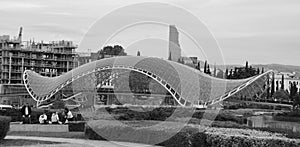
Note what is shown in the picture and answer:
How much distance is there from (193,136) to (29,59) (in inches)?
4086

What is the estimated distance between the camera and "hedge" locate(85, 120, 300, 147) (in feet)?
53.2

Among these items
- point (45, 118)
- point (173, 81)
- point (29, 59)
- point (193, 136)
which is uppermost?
point (29, 59)

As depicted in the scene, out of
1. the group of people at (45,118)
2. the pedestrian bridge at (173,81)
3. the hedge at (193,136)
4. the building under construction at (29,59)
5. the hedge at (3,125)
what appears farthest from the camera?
the building under construction at (29,59)

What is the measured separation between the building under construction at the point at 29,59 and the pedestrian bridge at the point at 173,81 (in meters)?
35.1

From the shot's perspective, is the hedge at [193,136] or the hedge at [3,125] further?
the hedge at [3,125]

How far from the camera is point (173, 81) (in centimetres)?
6669

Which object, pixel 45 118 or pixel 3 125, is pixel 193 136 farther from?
pixel 45 118

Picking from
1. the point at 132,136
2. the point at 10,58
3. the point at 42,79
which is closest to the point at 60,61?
the point at 10,58

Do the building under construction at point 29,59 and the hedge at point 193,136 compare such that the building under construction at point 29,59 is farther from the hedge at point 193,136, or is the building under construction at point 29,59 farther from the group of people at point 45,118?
the hedge at point 193,136

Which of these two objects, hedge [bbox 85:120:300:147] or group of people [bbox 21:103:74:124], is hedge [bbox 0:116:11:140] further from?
group of people [bbox 21:103:74:124]

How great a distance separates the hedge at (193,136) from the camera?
1620 centimetres

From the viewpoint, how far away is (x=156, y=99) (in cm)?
6806

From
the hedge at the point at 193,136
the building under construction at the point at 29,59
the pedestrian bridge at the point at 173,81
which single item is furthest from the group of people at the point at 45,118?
the building under construction at the point at 29,59

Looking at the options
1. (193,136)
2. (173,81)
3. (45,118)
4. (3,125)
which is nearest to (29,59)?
(173,81)
